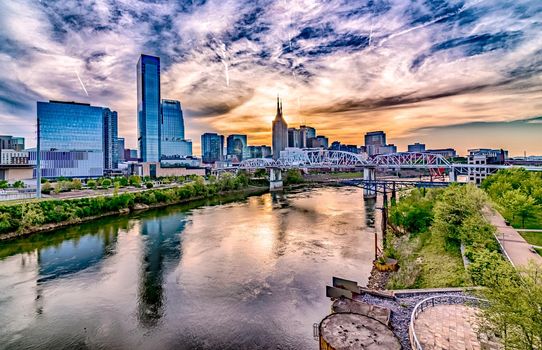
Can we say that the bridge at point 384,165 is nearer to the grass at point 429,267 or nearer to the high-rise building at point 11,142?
the grass at point 429,267

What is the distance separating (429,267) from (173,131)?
131 m

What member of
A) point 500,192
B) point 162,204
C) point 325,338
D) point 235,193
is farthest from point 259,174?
point 325,338

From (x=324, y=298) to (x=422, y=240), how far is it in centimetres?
801

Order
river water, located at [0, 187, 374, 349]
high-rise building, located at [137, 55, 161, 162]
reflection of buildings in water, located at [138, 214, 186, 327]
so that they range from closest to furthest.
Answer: river water, located at [0, 187, 374, 349] < reflection of buildings in water, located at [138, 214, 186, 327] < high-rise building, located at [137, 55, 161, 162]

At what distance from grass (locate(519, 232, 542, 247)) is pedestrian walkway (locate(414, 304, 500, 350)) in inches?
348

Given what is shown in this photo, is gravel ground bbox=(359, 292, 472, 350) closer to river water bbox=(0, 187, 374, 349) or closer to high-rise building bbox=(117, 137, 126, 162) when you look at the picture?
river water bbox=(0, 187, 374, 349)

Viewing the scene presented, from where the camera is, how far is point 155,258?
1708cm

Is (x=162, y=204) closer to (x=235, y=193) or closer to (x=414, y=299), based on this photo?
(x=235, y=193)

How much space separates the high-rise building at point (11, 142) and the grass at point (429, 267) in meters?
104

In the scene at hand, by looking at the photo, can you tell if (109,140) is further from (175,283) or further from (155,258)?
(175,283)

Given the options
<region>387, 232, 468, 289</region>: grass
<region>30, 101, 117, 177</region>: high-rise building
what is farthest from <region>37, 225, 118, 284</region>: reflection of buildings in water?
<region>30, 101, 117, 177</region>: high-rise building

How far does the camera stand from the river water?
959cm

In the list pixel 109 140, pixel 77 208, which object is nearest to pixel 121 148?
pixel 109 140

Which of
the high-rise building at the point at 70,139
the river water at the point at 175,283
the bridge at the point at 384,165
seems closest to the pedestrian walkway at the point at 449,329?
the river water at the point at 175,283
